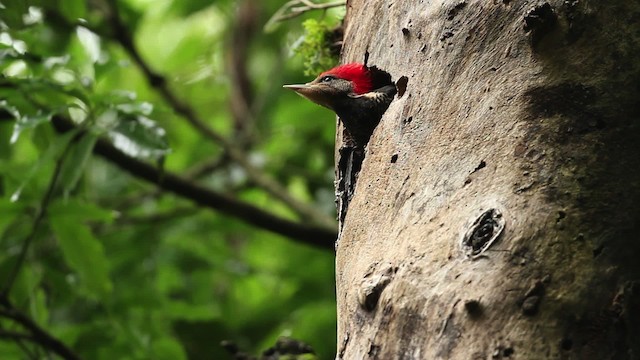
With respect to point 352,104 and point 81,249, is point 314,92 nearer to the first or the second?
point 352,104

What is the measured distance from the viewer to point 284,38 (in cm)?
570

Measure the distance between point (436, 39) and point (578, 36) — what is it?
32 cm

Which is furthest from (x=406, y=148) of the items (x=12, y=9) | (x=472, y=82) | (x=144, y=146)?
(x=12, y=9)

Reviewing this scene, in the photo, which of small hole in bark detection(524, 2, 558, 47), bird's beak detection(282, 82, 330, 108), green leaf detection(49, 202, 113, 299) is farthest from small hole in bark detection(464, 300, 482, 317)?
green leaf detection(49, 202, 113, 299)

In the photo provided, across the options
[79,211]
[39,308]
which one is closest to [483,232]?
[79,211]

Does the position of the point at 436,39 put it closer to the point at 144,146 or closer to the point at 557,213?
the point at 557,213

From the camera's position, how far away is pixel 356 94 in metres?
2.18

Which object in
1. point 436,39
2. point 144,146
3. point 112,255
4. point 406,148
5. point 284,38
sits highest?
point 284,38

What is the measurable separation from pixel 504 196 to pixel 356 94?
0.68 meters

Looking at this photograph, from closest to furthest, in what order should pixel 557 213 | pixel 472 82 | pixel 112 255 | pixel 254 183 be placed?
1. pixel 557 213
2. pixel 472 82
3. pixel 112 255
4. pixel 254 183

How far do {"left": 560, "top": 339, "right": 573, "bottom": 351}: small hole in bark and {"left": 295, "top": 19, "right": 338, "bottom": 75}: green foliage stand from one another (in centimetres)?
147

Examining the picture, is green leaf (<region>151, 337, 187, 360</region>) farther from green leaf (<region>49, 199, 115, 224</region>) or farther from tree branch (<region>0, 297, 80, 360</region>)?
green leaf (<region>49, 199, 115, 224</region>)

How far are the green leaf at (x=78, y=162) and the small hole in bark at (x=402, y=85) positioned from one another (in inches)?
44.8

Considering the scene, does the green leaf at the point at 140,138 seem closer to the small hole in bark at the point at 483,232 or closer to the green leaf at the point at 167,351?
the green leaf at the point at 167,351
